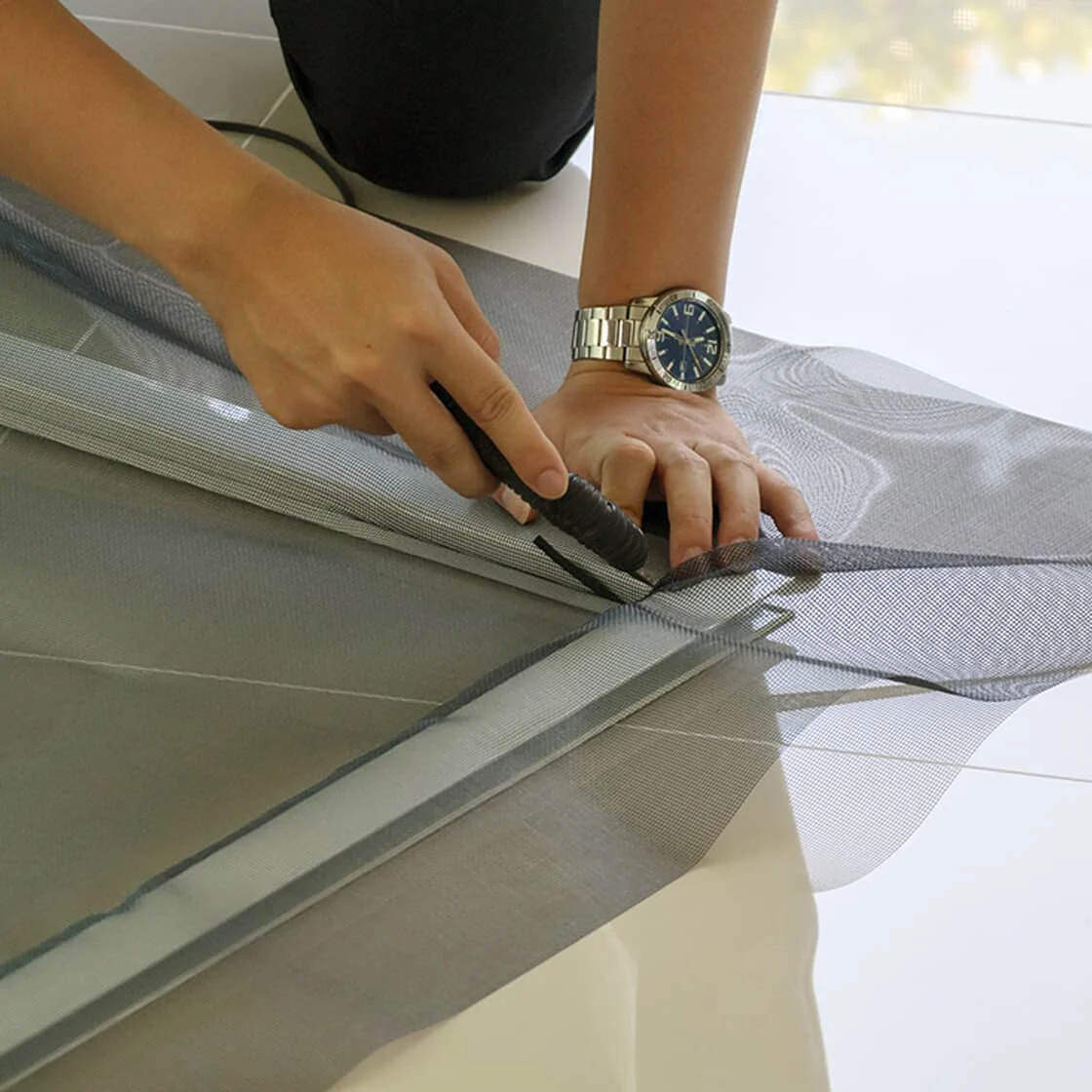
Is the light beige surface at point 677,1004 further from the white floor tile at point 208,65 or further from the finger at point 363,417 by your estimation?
the white floor tile at point 208,65

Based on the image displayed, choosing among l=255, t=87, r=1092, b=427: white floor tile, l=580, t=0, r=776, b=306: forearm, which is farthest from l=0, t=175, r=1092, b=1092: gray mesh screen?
l=255, t=87, r=1092, b=427: white floor tile

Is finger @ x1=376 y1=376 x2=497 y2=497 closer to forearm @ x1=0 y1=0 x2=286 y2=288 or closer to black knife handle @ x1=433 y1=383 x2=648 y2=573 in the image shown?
black knife handle @ x1=433 y1=383 x2=648 y2=573

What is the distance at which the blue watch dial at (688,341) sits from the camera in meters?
1.09

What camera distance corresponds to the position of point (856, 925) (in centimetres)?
91

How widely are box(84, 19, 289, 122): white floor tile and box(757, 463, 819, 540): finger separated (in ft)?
2.87

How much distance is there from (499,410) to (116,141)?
0.89ft

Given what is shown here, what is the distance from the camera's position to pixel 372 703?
86 centimetres

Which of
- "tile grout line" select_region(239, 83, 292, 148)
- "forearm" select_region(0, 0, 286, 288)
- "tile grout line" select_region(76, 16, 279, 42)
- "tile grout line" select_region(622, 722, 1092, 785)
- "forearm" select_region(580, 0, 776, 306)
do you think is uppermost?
"tile grout line" select_region(76, 16, 279, 42)

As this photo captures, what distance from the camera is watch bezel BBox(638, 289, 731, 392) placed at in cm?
109

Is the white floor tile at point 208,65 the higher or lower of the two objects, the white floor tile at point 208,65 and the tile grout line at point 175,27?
the lower

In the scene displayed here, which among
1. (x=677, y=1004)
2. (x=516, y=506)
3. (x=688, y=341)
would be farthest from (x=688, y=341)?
(x=677, y=1004)

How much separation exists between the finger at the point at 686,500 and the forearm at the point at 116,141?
12.0 inches

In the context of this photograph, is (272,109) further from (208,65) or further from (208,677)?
(208,677)

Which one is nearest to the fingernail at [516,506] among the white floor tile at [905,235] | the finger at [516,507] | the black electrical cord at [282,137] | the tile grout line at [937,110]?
the finger at [516,507]
